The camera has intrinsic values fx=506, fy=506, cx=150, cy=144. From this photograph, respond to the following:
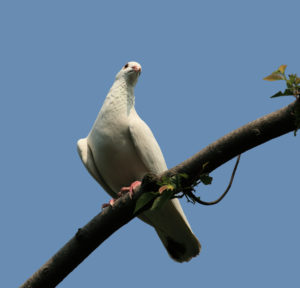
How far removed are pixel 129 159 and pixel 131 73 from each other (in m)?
1.64

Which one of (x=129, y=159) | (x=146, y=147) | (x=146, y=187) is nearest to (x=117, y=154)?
(x=129, y=159)

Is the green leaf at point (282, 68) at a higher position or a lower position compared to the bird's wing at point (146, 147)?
lower

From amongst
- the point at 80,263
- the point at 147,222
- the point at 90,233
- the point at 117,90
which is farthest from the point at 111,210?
the point at 117,90

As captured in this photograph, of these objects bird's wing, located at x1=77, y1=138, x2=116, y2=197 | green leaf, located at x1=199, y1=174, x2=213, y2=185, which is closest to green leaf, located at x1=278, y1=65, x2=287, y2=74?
green leaf, located at x1=199, y1=174, x2=213, y2=185

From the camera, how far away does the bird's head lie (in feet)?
26.8

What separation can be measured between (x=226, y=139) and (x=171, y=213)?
2.58m

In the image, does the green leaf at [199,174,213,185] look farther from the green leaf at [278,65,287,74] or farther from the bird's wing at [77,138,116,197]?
the bird's wing at [77,138,116,197]

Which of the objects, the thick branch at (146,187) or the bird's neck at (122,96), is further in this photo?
the bird's neck at (122,96)

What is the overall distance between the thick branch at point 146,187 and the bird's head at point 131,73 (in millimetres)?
2948

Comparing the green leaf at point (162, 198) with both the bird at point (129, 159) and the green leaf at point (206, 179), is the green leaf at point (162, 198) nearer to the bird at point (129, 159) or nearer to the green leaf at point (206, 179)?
the green leaf at point (206, 179)

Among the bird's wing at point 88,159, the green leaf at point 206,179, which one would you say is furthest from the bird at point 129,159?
the green leaf at point 206,179

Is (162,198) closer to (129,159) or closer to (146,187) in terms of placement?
(146,187)

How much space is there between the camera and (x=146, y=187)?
5316mm

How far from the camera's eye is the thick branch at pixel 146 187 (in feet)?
15.8
